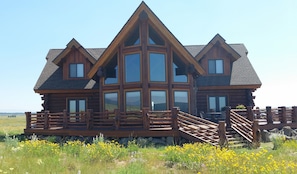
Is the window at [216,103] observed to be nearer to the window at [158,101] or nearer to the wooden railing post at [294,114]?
the wooden railing post at [294,114]

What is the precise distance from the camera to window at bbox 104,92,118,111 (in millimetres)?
18608

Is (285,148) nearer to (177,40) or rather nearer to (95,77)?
(177,40)

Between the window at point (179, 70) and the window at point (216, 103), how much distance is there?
5080mm

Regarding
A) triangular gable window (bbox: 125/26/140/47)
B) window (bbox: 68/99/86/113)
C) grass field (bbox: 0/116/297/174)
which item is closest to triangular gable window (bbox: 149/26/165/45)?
triangular gable window (bbox: 125/26/140/47)

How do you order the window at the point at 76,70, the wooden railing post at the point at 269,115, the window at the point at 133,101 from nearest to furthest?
the window at the point at 133,101
the wooden railing post at the point at 269,115
the window at the point at 76,70

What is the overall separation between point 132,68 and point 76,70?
24.8 feet

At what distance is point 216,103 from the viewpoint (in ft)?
75.5

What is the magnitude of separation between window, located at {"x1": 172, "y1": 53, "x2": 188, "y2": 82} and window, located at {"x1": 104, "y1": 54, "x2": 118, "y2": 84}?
12.5 feet

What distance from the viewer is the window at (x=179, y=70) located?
18688 millimetres

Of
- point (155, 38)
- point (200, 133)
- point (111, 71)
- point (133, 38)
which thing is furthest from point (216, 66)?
point (200, 133)

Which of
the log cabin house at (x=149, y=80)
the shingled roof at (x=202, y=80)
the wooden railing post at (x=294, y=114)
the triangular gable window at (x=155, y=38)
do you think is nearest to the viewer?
the log cabin house at (x=149, y=80)

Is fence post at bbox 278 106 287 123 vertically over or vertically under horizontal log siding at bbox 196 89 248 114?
under

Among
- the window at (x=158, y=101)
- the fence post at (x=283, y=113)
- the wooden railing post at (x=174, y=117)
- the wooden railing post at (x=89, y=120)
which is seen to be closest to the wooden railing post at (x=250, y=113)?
the fence post at (x=283, y=113)

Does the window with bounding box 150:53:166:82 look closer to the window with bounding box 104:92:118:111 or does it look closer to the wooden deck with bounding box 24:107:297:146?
the wooden deck with bounding box 24:107:297:146
